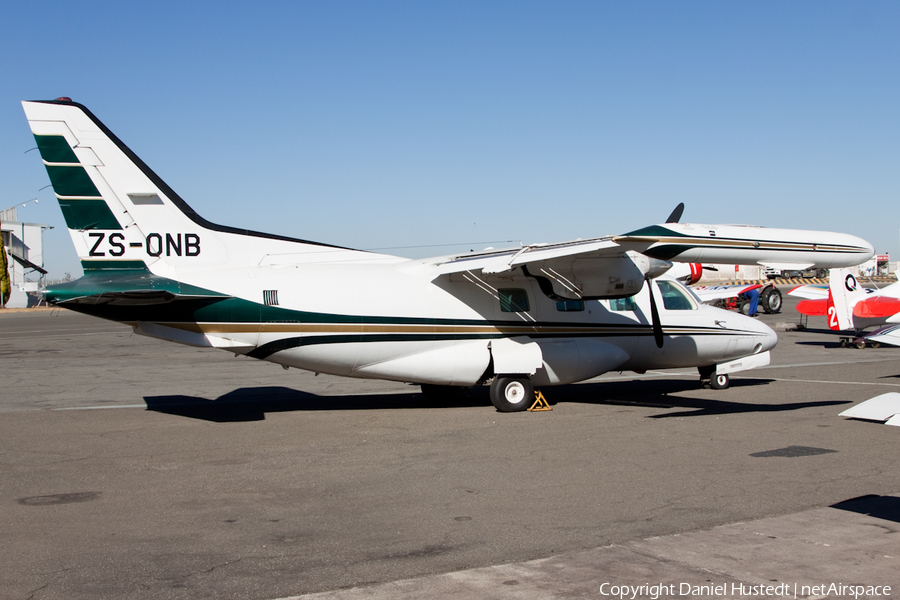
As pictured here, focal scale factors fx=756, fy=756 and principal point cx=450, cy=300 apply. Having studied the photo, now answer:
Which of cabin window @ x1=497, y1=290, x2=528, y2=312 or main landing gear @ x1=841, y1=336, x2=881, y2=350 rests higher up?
cabin window @ x1=497, y1=290, x2=528, y2=312

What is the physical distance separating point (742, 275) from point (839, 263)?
305 ft

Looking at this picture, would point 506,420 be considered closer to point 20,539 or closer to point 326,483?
point 326,483

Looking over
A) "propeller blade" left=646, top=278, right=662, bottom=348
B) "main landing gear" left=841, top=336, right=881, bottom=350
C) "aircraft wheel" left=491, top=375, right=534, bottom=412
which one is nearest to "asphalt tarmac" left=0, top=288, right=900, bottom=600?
"aircraft wheel" left=491, top=375, right=534, bottom=412

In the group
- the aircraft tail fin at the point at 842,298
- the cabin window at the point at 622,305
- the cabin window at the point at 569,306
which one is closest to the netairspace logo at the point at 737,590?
the cabin window at the point at 569,306

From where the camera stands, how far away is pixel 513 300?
1372 centimetres

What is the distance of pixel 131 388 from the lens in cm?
1662

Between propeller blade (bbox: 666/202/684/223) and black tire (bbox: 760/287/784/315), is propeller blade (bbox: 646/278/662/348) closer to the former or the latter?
propeller blade (bbox: 666/202/684/223)

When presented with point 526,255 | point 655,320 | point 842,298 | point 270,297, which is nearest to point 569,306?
point 655,320

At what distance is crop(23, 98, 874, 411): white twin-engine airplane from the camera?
11.4m

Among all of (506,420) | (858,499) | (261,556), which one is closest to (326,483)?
(261,556)

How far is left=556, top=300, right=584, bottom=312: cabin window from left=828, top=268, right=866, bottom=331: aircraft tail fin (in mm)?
15176

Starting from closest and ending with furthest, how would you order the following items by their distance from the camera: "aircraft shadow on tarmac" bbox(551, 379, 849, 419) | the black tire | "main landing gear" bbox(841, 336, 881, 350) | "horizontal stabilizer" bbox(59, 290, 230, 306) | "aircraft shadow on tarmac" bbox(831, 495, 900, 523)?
1. "aircraft shadow on tarmac" bbox(831, 495, 900, 523)
2. "horizontal stabilizer" bbox(59, 290, 230, 306)
3. "aircraft shadow on tarmac" bbox(551, 379, 849, 419)
4. "main landing gear" bbox(841, 336, 881, 350)
5. the black tire

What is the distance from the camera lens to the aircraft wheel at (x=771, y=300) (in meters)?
44.3

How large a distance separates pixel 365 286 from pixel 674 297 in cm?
658
